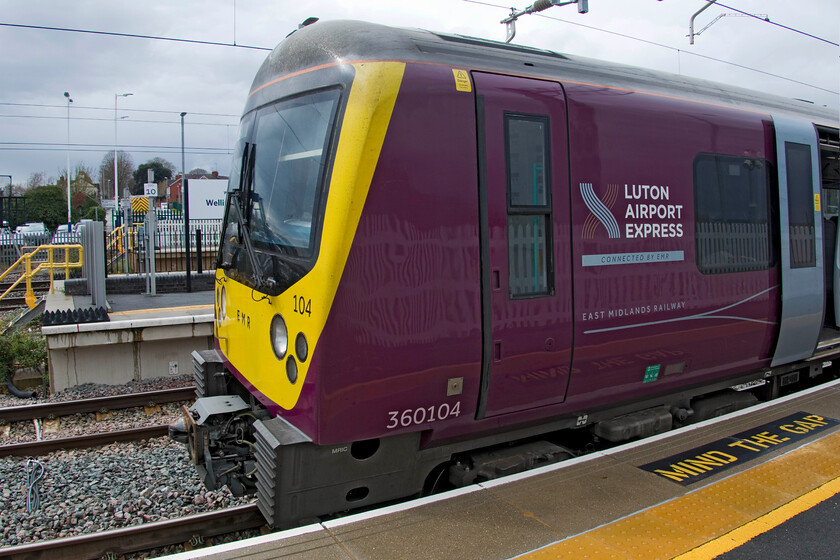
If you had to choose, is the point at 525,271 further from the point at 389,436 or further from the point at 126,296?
the point at 126,296

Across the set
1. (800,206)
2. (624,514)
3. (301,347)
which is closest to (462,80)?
(301,347)

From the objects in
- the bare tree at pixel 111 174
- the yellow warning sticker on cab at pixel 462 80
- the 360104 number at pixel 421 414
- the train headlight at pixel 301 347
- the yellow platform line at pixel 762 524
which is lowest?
the yellow platform line at pixel 762 524

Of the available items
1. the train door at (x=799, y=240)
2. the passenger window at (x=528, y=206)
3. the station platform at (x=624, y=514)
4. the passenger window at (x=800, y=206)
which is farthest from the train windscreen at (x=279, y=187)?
the passenger window at (x=800, y=206)

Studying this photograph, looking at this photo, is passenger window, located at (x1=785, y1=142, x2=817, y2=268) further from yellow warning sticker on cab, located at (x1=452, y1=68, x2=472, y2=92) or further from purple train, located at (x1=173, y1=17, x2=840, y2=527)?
yellow warning sticker on cab, located at (x1=452, y1=68, x2=472, y2=92)

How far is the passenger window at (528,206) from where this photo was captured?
410 cm

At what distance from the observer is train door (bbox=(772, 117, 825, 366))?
5988 mm

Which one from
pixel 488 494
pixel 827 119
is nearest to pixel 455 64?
pixel 488 494

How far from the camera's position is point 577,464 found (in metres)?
4.42

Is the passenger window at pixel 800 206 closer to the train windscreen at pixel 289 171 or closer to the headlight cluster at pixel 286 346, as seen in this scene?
the train windscreen at pixel 289 171

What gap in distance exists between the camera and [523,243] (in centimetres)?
416

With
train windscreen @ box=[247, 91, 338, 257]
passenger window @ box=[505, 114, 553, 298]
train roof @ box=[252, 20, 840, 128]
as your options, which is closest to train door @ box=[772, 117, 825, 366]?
train roof @ box=[252, 20, 840, 128]

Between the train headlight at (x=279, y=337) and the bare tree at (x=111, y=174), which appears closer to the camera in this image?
the train headlight at (x=279, y=337)

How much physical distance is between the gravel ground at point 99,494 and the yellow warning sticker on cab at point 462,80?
11.8 feet

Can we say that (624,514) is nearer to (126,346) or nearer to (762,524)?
(762,524)
